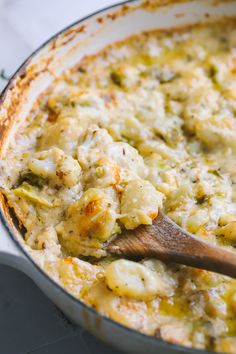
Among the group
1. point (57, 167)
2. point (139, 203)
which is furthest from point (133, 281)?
point (57, 167)

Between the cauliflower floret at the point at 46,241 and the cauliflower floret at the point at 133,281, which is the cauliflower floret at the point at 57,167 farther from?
the cauliflower floret at the point at 133,281

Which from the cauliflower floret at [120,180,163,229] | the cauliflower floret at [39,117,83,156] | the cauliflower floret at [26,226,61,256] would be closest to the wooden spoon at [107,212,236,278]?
the cauliflower floret at [120,180,163,229]

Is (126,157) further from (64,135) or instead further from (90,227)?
(90,227)

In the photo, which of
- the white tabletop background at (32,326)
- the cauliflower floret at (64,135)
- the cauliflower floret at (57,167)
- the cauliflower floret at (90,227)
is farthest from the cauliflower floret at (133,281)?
the cauliflower floret at (64,135)

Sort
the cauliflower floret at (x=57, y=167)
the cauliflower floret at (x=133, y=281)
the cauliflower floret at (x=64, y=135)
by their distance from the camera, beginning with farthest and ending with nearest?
1. the cauliflower floret at (x=64, y=135)
2. the cauliflower floret at (x=57, y=167)
3. the cauliflower floret at (x=133, y=281)

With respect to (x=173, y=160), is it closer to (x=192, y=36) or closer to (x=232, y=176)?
(x=232, y=176)

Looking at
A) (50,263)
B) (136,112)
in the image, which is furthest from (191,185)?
(50,263)

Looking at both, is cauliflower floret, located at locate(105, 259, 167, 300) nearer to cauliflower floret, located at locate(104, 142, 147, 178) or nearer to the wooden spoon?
the wooden spoon
